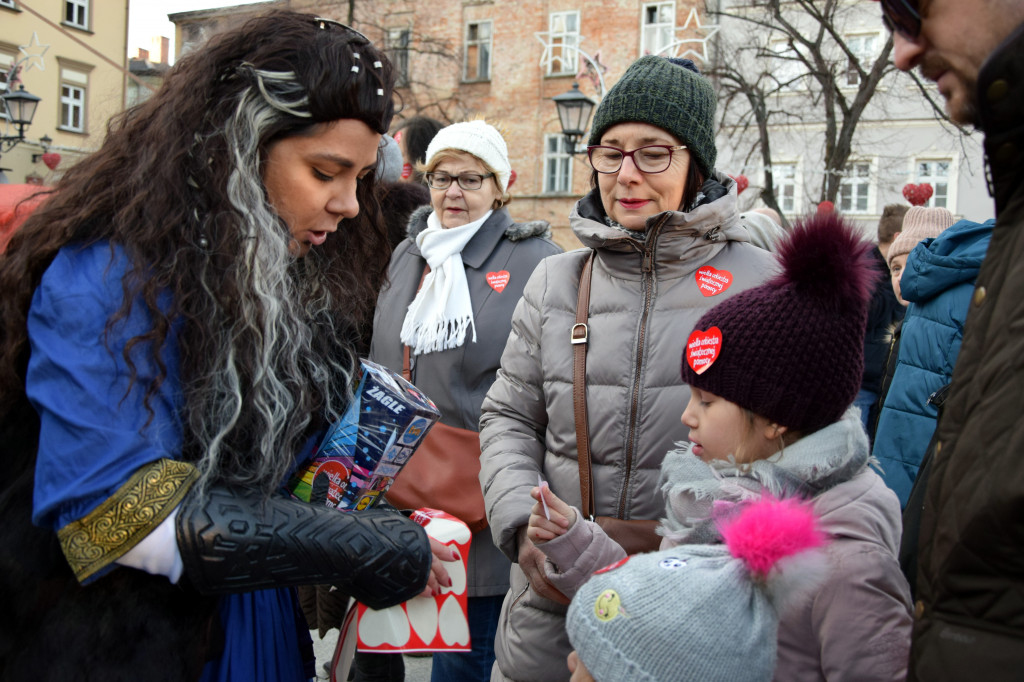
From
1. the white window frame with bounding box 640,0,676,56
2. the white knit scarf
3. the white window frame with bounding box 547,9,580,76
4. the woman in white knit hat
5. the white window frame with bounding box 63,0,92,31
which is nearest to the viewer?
the woman in white knit hat

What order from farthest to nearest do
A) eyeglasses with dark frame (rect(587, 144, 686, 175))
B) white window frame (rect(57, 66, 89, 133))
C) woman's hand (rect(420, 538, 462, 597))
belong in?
white window frame (rect(57, 66, 89, 133)) → eyeglasses with dark frame (rect(587, 144, 686, 175)) → woman's hand (rect(420, 538, 462, 597))

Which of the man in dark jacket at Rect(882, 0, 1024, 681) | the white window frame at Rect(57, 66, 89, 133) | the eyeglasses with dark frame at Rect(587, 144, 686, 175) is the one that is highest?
the white window frame at Rect(57, 66, 89, 133)

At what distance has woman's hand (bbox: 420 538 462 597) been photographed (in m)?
1.83

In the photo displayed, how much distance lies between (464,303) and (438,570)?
1.50 m

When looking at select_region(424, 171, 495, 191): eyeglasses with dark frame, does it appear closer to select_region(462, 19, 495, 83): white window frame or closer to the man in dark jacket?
the man in dark jacket

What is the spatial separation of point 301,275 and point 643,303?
2.86 ft

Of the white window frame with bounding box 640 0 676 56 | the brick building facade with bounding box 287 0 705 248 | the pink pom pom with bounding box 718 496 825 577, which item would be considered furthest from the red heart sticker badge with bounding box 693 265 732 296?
the white window frame with bounding box 640 0 676 56

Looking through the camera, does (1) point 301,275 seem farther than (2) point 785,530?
Yes

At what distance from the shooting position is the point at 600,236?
2.26 m

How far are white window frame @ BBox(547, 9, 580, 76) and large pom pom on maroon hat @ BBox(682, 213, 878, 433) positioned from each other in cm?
2439

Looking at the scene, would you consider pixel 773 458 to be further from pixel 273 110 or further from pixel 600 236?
pixel 273 110

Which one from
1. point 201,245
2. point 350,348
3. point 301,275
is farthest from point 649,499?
point 201,245

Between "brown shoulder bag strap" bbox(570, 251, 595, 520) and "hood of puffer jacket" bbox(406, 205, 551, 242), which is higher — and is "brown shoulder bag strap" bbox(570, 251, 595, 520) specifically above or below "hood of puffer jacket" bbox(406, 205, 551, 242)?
below

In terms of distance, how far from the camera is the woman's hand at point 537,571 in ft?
6.61
